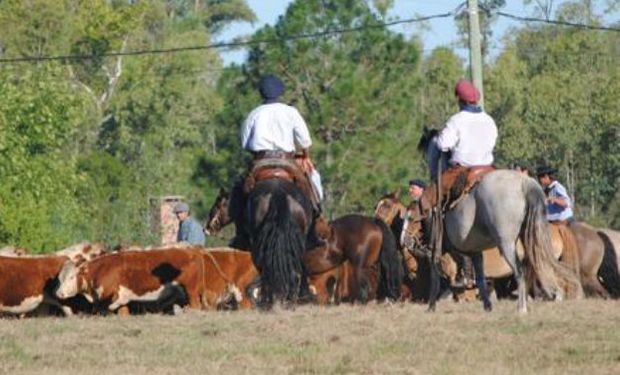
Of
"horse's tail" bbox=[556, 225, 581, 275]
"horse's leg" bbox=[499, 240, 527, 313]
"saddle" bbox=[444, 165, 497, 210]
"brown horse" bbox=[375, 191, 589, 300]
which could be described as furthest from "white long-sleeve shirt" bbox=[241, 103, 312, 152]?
"horse's tail" bbox=[556, 225, 581, 275]

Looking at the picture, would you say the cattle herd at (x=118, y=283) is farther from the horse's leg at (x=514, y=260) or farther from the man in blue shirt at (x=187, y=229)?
the man in blue shirt at (x=187, y=229)

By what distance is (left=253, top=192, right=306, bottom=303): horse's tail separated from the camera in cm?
1677

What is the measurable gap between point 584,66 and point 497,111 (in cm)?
811

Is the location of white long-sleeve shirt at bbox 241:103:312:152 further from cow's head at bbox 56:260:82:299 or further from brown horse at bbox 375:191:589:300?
brown horse at bbox 375:191:589:300

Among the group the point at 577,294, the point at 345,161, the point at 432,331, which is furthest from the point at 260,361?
the point at 345,161

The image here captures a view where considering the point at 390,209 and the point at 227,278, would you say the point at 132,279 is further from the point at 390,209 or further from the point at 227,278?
the point at 390,209

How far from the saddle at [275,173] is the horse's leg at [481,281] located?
1969 mm

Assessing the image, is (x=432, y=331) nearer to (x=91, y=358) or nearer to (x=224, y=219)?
(x=91, y=358)

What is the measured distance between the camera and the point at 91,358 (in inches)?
511

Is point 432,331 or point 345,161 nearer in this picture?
point 432,331

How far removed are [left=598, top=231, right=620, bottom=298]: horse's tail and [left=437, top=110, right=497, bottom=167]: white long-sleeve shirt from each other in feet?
20.0

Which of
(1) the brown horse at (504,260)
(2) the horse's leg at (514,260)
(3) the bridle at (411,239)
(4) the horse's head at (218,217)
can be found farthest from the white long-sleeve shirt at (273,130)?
(4) the horse's head at (218,217)

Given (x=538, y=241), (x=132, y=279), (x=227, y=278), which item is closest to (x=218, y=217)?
(x=227, y=278)

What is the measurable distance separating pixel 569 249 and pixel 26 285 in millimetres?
6842
